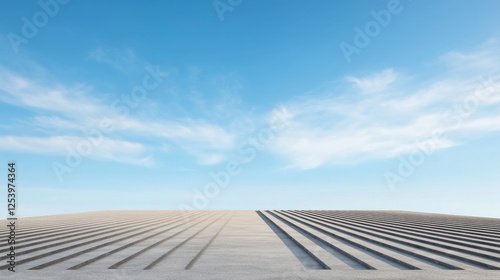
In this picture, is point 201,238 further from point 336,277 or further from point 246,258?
point 336,277

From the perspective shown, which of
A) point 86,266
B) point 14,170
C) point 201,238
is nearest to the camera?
point 86,266

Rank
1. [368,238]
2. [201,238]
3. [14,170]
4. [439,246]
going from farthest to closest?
[201,238] < [368,238] < [439,246] < [14,170]

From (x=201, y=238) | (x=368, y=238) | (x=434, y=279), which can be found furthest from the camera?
(x=201, y=238)

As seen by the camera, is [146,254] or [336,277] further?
[146,254]

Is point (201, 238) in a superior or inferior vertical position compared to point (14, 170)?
inferior

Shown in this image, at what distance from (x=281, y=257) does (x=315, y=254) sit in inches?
43.6

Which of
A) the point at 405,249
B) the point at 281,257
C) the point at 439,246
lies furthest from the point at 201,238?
the point at 439,246

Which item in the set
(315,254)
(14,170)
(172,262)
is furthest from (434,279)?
(14,170)

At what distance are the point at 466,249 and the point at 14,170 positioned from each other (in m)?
15.0

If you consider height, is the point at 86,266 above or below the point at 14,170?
below

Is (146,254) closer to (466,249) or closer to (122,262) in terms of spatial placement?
(122,262)

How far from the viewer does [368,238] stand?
1619cm

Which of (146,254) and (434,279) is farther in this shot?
(146,254)

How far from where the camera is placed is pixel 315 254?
12344mm
